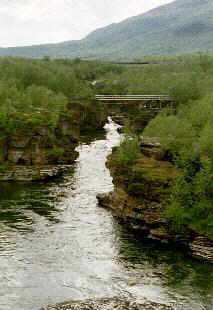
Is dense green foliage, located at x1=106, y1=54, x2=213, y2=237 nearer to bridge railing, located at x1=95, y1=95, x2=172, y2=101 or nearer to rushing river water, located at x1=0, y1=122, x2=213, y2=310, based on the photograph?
rushing river water, located at x1=0, y1=122, x2=213, y2=310

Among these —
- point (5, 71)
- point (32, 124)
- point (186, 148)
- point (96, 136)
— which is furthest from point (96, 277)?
point (5, 71)

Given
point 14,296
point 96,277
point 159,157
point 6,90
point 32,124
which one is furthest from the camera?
point 6,90

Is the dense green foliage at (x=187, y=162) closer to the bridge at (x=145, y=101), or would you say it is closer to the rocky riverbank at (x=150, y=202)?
the rocky riverbank at (x=150, y=202)

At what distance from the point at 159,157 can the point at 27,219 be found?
71.4 feet

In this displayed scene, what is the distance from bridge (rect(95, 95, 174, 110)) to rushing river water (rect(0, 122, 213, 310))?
7603 centimetres

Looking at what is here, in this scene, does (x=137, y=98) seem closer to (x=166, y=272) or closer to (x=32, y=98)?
(x=32, y=98)

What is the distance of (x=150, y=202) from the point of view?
68312 mm

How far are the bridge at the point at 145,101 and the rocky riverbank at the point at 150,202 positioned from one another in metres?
79.2

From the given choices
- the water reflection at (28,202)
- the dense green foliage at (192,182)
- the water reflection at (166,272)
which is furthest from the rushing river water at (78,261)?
the dense green foliage at (192,182)

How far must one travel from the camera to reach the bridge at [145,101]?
157375 millimetres

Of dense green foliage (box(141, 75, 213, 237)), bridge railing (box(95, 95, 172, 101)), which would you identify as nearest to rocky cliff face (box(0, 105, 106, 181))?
dense green foliage (box(141, 75, 213, 237))

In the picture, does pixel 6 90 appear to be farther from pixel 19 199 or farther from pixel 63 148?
pixel 19 199

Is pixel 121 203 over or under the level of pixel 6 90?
under

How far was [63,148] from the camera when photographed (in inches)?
4269
